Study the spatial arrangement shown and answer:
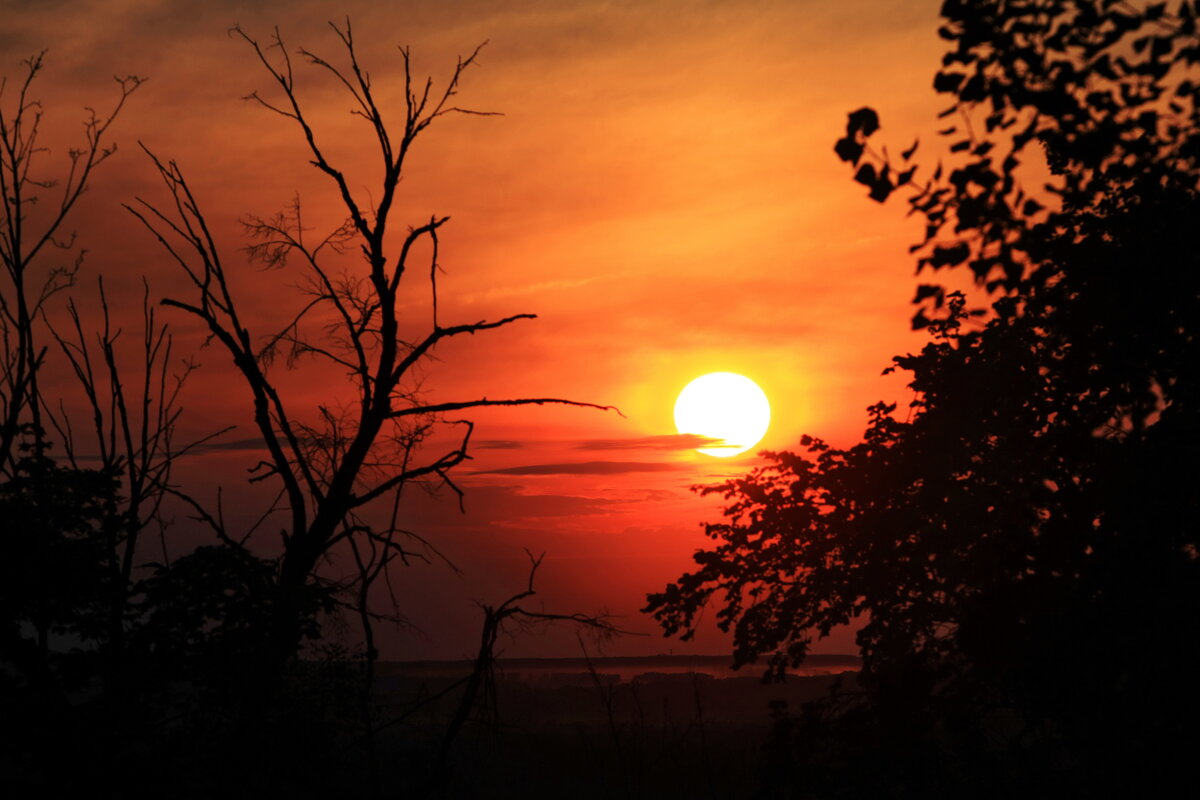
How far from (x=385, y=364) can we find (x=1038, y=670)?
8.93 metres

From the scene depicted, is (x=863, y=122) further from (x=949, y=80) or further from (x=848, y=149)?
(x=949, y=80)

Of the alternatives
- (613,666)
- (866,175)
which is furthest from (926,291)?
(613,666)

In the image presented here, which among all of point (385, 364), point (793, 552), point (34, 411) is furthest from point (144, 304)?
point (793, 552)

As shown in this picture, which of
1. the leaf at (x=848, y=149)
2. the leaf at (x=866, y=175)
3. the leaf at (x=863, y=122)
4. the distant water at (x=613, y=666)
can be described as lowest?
the distant water at (x=613, y=666)

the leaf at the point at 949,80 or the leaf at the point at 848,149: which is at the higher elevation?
the leaf at the point at 949,80

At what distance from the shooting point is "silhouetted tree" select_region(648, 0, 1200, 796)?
593 centimetres

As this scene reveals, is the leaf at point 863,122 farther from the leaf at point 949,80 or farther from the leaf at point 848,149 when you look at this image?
the leaf at point 949,80

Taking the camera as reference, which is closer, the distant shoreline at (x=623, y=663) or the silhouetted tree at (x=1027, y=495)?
the silhouetted tree at (x=1027, y=495)

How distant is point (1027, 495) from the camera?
997cm

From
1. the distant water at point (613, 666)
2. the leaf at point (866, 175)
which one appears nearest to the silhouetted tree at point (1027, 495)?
the leaf at point (866, 175)

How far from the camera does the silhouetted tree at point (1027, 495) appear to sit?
19.5 ft

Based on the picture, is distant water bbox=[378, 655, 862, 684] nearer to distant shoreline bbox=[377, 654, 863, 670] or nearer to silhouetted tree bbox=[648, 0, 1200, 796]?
distant shoreline bbox=[377, 654, 863, 670]

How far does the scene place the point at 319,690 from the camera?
673 inches

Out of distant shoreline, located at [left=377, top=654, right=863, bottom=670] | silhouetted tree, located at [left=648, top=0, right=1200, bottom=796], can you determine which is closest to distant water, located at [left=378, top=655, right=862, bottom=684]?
distant shoreline, located at [left=377, top=654, right=863, bottom=670]
